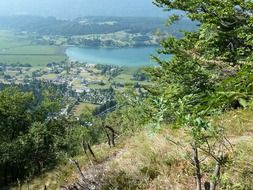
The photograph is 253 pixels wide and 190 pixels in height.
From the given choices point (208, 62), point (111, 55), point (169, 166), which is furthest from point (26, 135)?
point (111, 55)

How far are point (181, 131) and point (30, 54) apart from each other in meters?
174

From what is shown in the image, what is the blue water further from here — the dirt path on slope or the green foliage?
the dirt path on slope

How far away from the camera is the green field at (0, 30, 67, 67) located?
526ft

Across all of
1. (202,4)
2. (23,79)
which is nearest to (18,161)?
(202,4)

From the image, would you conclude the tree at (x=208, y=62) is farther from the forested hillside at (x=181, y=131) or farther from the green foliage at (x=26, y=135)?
the green foliage at (x=26, y=135)

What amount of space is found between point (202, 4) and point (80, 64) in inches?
5420

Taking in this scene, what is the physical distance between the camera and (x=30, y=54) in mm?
173500

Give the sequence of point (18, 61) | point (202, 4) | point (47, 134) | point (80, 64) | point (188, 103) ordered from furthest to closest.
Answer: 1. point (18, 61)
2. point (80, 64)
3. point (47, 134)
4. point (202, 4)
5. point (188, 103)

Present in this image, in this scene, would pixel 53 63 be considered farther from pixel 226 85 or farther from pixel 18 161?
pixel 226 85

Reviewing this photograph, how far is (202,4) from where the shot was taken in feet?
35.3

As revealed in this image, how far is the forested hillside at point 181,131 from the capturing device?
71.4 inches

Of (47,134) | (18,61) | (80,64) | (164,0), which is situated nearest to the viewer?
(164,0)

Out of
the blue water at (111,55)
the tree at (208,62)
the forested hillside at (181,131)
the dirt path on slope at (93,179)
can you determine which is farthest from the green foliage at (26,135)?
the blue water at (111,55)

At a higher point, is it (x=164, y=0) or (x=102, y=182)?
(x=164, y=0)
